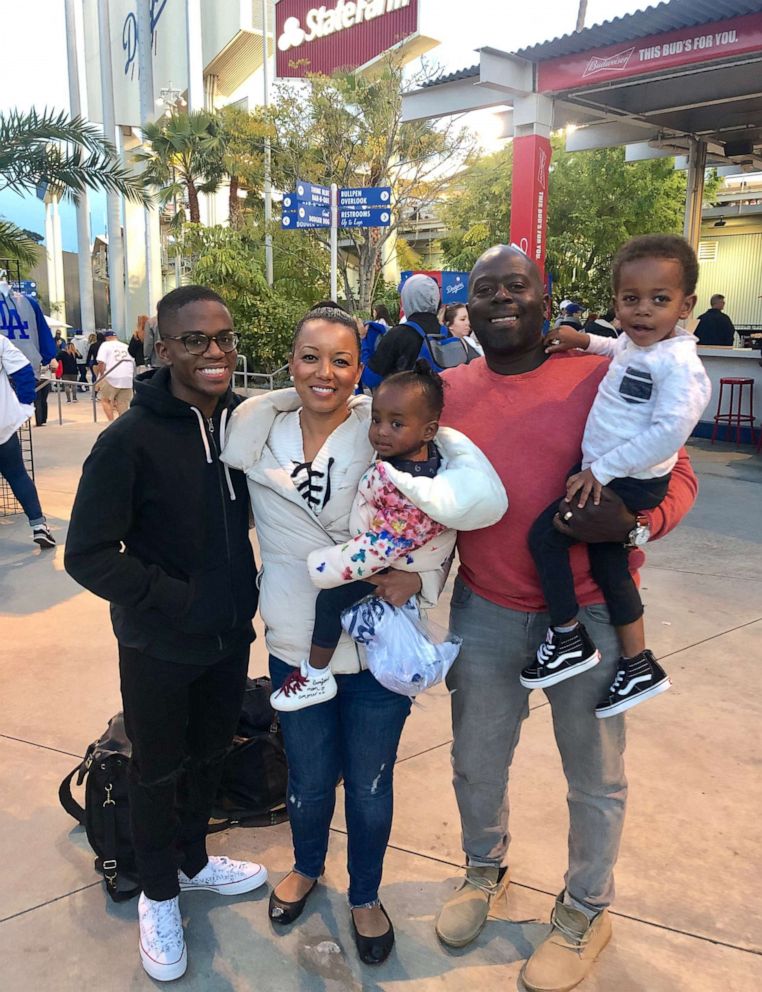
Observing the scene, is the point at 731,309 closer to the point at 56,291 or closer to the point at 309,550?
the point at 309,550

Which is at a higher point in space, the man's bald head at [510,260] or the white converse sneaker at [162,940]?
the man's bald head at [510,260]

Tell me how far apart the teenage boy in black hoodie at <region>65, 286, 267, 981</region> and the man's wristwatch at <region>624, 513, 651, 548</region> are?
1.04 m

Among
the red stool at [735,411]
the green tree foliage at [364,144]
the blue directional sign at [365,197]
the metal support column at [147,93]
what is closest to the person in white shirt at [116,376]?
the blue directional sign at [365,197]

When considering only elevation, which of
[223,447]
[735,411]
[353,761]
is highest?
[223,447]

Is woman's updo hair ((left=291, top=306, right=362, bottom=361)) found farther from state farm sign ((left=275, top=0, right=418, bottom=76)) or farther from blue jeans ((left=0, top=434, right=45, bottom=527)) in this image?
state farm sign ((left=275, top=0, right=418, bottom=76))

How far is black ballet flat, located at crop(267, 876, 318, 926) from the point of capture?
7.65 feet

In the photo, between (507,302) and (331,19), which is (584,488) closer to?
(507,302)

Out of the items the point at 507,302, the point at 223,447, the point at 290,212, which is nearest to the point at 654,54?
the point at 290,212

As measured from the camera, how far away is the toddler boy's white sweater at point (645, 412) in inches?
74.6

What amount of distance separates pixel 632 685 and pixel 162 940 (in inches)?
56.8

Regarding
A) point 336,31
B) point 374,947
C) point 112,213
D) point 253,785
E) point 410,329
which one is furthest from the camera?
point 112,213

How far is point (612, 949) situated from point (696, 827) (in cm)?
71

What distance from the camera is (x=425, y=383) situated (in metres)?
1.97

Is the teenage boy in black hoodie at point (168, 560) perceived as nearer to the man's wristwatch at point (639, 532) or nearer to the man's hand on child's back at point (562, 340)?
the man's hand on child's back at point (562, 340)
